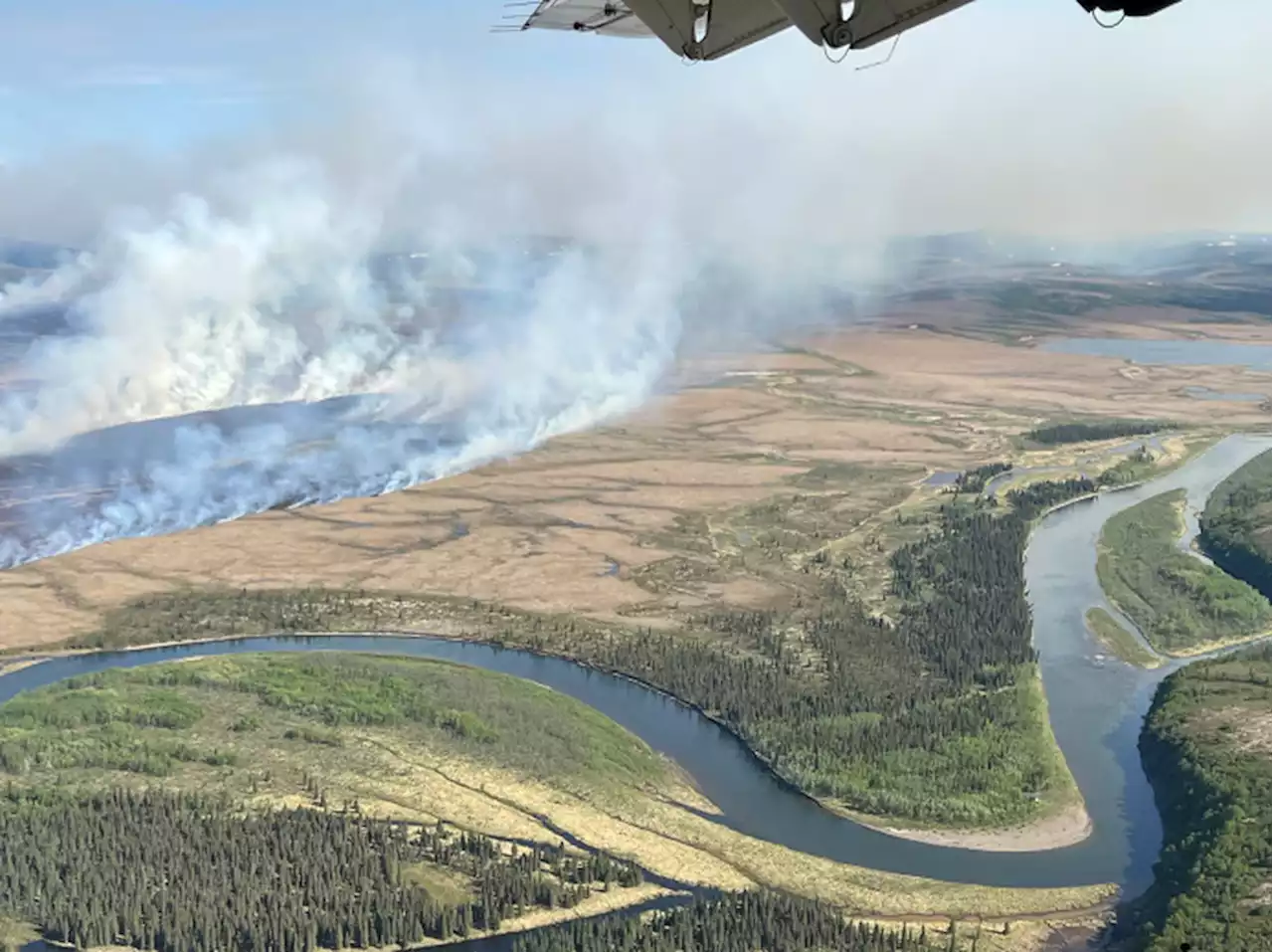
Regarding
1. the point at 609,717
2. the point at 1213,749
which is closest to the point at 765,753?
the point at 609,717

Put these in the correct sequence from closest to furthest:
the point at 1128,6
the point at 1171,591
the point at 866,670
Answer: the point at 1128,6 < the point at 866,670 < the point at 1171,591

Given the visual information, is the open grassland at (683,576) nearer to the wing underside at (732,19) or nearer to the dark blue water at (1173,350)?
the dark blue water at (1173,350)

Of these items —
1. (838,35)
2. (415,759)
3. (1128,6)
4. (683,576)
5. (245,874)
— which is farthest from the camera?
(683,576)

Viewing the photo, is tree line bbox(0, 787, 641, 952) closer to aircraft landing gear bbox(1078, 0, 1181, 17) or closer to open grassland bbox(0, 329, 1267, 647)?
open grassland bbox(0, 329, 1267, 647)

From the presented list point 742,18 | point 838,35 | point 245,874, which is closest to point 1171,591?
point 245,874

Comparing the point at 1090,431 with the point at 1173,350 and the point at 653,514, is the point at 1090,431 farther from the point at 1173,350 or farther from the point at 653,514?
the point at 1173,350

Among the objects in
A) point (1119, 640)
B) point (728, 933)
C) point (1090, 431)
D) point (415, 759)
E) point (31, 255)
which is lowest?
point (1119, 640)
